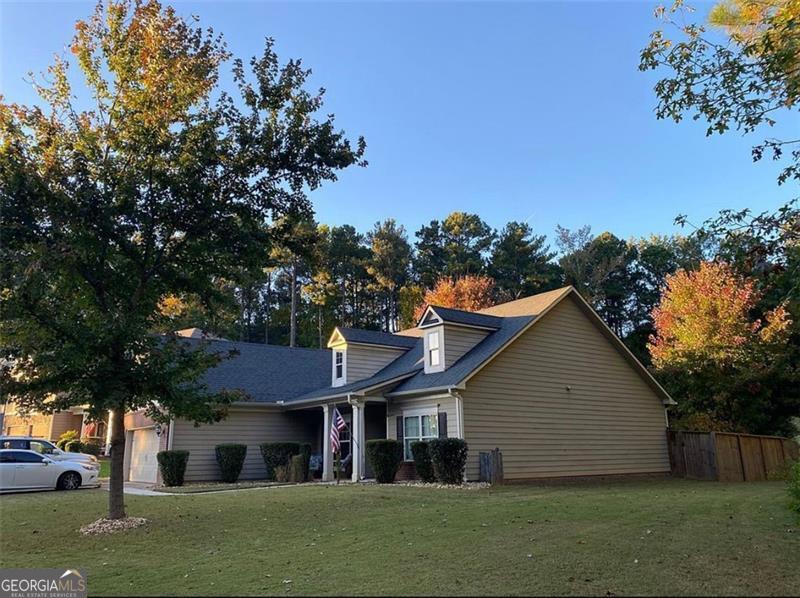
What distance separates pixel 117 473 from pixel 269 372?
14.3 m

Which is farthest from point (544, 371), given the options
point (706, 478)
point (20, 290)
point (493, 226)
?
point (493, 226)

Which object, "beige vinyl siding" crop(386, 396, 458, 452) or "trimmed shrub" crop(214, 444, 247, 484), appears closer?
"beige vinyl siding" crop(386, 396, 458, 452)

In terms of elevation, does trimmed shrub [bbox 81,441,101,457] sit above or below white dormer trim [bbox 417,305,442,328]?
below

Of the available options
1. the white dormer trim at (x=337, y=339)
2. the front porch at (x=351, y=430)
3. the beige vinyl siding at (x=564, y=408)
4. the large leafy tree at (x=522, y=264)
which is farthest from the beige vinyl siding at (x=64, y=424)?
the beige vinyl siding at (x=564, y=408)

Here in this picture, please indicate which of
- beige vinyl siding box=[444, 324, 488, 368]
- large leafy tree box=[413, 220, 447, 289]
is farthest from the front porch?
large leafy tree box=[413, 220, 447, 289]

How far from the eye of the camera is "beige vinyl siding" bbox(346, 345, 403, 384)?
879 inches

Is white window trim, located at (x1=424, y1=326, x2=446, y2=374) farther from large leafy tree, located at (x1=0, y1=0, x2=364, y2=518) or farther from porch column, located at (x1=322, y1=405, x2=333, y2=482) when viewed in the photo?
large leafy tree, located at (x1=0, y1=0, x2=364, y2=518)

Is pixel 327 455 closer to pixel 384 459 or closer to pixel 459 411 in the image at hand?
pixel 384 459

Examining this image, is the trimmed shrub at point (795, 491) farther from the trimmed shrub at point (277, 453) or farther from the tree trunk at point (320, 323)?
the tree trunk at point (320, 323)

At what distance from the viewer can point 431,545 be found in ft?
24.4

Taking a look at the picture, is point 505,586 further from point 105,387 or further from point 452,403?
point 452,403

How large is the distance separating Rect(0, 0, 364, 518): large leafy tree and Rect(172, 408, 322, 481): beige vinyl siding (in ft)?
32.5

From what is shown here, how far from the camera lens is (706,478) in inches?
809

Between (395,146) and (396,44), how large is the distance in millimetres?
3894
